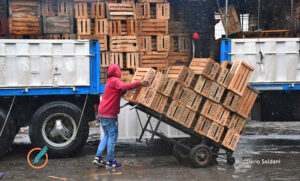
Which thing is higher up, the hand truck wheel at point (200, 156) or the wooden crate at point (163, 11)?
the wooden crate at point (163, 11)

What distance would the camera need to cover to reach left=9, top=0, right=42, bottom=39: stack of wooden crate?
10.6 metres

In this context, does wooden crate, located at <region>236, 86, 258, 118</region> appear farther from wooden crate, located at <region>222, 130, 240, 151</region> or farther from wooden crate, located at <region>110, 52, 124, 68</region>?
wooden crate, located at <region>110, 52, 124, 68</region>

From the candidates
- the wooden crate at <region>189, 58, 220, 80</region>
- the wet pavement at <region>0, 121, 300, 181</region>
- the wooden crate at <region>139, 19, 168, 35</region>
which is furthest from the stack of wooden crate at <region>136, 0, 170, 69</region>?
the wooden crate at <region>189, 58, 220, 80</region>

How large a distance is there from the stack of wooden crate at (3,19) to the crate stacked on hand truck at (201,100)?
13.5ft

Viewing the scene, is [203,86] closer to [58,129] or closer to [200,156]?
[200,156]

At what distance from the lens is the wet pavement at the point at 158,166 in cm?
762

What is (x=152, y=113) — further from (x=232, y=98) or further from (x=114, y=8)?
(x=114, y=8)

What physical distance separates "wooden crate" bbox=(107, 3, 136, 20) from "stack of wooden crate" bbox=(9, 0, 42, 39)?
5.88 ft

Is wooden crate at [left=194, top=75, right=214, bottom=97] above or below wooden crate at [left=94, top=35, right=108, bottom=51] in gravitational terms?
below

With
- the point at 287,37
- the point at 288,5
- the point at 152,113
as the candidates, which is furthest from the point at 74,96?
the point at 288,5

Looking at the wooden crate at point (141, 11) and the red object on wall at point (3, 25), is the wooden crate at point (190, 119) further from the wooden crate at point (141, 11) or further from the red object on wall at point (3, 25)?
the red object on wall at point (3, 25)

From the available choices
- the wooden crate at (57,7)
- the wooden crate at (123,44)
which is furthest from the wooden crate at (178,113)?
the wooden crate at (57,7)

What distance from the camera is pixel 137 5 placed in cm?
1120

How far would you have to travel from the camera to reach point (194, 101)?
8.45 metres
